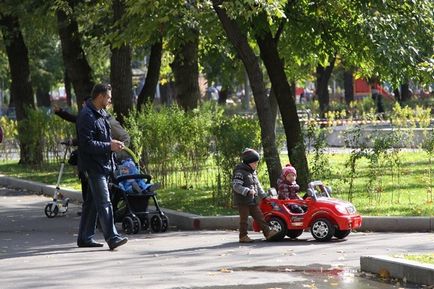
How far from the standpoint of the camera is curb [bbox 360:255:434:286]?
9.48 meters

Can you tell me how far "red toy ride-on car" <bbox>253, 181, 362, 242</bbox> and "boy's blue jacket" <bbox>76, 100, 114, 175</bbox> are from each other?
2.25m

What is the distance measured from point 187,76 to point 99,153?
13.9 m

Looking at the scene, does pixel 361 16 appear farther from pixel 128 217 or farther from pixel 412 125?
pixel 412 125

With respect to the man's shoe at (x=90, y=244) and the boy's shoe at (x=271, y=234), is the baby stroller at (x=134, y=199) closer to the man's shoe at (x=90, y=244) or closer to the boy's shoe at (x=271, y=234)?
the man's shoe at (x=90, y=244)

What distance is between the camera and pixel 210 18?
20312 millimetres

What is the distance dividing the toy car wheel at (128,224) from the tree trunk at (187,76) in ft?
35.0

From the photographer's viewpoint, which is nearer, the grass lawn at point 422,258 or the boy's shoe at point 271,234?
the grass lawn at point 422,258

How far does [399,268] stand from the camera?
32.4ft

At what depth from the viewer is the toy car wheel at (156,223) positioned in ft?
49.8

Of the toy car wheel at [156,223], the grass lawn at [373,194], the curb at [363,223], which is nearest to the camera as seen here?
the curb at [363,223]

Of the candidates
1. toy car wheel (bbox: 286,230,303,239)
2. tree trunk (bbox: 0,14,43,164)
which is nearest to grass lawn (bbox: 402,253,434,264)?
toy car wheel (bbox: 286,230,303,239)

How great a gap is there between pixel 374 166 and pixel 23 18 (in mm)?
12947

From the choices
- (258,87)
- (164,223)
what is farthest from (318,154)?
(164,223)

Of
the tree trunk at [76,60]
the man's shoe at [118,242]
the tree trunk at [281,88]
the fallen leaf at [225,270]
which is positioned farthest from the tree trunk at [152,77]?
the fallen leaf at [225,270]
